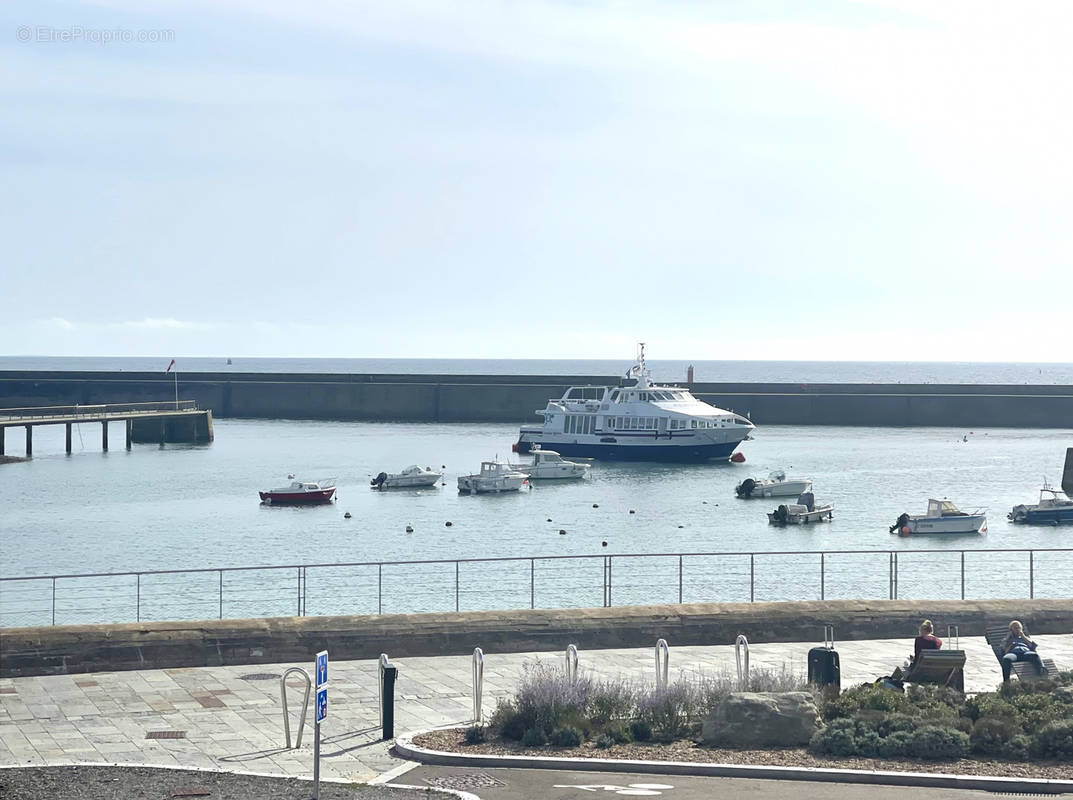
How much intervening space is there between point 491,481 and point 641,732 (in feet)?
219

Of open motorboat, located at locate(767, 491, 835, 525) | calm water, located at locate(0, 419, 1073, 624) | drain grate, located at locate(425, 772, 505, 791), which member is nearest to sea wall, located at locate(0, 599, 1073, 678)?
drain grate, located at locate(425, 772, 505, 791)

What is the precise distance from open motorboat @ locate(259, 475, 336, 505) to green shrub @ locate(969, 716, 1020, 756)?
213ft

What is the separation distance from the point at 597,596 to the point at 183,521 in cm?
3321

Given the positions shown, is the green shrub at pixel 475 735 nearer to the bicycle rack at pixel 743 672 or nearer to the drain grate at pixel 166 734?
the bicycle rack at pixel 743 672

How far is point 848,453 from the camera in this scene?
110938mm

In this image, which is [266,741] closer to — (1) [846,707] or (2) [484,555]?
(1) [846,707]

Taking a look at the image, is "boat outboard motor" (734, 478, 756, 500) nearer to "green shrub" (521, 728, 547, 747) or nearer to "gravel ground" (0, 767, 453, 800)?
"green shrub" (521, 728, 547, 747)

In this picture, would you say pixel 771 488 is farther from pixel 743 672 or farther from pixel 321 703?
pixel 321 703

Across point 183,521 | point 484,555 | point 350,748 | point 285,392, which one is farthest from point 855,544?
point 285,392

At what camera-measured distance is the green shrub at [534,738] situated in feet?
49.1

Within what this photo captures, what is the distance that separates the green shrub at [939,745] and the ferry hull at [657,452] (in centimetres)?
8456

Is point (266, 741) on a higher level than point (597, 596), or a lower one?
higher

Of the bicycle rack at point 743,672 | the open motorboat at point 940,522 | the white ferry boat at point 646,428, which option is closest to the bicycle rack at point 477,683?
the bicycle rack at point 743,672

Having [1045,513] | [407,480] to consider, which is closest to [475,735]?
[1045,513]
